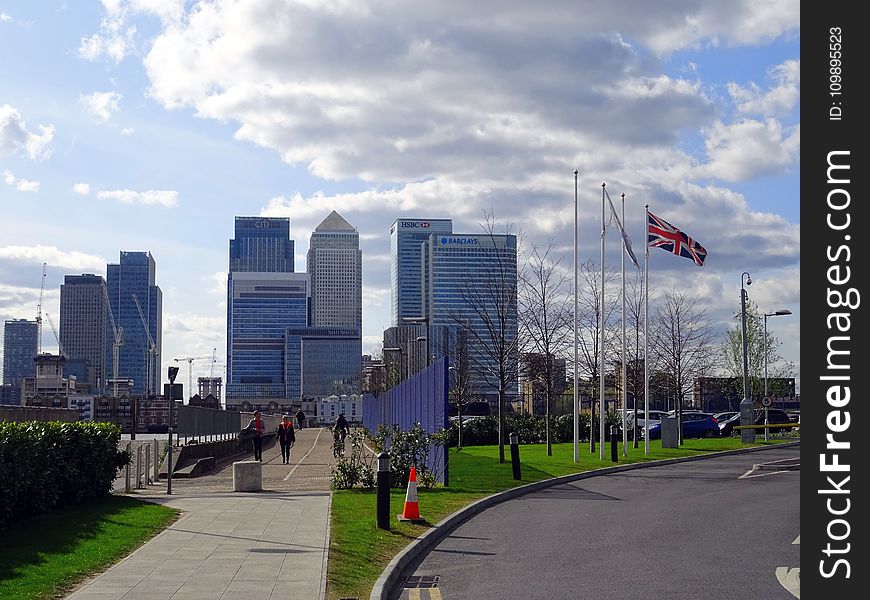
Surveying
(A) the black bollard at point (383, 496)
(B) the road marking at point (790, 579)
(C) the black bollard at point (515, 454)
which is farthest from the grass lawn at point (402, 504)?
→ (B) the road marking at point (790, 579)

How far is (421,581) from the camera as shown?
12.2 metres

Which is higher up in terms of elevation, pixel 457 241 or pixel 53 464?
pixel 457 241

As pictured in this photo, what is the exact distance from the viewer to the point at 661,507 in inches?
779

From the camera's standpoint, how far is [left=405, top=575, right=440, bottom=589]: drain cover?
11.9 metres

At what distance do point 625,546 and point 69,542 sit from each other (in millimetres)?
7632

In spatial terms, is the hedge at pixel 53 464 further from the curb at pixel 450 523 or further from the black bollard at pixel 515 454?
the black bollard at pixel 515 454

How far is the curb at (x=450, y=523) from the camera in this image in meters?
11.7

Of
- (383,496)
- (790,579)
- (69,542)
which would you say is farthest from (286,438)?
(790,579)

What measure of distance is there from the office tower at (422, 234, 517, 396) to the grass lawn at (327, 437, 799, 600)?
4581 mm

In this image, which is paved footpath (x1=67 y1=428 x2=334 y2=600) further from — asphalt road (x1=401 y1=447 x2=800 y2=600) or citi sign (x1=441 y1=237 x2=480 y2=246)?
citi sign (x1=441 y1=237 x2=480 y2=246)

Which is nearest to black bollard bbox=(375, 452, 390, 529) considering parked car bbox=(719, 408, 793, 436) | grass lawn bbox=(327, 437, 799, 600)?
grass lawn bbox=(327, 437, 799, 600)

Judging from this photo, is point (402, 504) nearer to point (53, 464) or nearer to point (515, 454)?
point (53, 464)

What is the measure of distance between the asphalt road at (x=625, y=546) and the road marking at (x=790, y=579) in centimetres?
9
